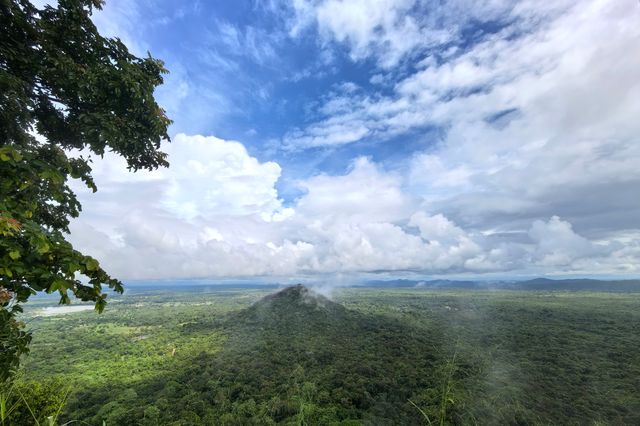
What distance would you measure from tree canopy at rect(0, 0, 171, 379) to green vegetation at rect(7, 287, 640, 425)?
23.0 feet

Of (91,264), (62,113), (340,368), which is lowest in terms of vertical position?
(340,368)

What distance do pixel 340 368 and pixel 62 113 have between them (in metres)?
86.7

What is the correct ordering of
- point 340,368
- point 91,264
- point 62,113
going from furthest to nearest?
point 340,368
point 62,113
point 91,264

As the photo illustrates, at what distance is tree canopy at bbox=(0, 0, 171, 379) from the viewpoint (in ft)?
17.2

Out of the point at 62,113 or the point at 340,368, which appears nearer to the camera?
the point at 62,113

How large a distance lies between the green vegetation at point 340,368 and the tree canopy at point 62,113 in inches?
276

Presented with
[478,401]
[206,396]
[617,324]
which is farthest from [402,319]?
[206,396]

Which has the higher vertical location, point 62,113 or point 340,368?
point 62,113

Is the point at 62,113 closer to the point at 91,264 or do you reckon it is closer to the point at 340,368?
the point at 91,264

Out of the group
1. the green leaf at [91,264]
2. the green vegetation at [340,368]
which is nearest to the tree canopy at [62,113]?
the green leaf at [91,264]

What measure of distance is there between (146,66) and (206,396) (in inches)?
2871

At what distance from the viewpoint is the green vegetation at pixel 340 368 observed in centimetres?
5666

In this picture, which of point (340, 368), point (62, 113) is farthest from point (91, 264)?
point (340, 368)

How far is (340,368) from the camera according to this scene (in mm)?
82625
